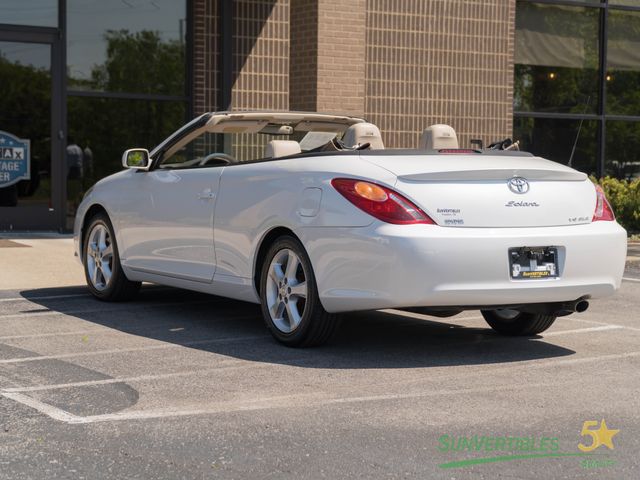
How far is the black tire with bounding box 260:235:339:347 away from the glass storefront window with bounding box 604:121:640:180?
13004 millimetres

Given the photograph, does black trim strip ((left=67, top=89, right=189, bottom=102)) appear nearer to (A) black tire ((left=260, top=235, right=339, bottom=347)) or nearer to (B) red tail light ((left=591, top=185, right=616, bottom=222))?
(A) black tire ((left=260, top=235, right=339, bottom=347))

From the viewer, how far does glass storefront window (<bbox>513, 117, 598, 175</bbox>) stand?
18688mm

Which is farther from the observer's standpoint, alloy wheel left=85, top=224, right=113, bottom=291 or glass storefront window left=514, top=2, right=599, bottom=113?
glass storefront window left=514, top=2, right=599, bottom=113

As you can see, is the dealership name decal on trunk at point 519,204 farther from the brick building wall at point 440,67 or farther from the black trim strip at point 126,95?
the brick building wall at point 440,67

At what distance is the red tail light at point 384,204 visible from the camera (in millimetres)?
6879

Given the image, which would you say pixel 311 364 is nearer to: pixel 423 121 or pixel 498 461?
pixel 498 461

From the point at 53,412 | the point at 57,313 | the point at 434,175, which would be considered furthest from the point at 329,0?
the point at 53,412

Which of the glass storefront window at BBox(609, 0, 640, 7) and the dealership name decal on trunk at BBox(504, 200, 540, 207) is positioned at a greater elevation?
the glass storefront window at BBox(609, 0, 640, 7)

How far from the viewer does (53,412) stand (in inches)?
223

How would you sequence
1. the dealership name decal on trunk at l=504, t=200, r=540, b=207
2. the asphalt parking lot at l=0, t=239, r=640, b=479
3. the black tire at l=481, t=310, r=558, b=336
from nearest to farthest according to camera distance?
1. the asphalt parking lot at l=0, t=239, r=640, b=479
2. the dealership name decal on trunk at l=504, t=200, r=540, b=207
3. the black tire at l=481, t=310, r=558, b=336

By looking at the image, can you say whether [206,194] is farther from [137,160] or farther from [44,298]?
[44,298]

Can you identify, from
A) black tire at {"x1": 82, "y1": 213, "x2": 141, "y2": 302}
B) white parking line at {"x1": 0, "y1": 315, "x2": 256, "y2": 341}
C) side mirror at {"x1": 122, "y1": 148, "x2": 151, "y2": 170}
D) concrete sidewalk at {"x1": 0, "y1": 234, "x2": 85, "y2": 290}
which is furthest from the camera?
concrete sidewalk at {"x1": 0, "y1": 234, "x2": 85, "y2": 290}
